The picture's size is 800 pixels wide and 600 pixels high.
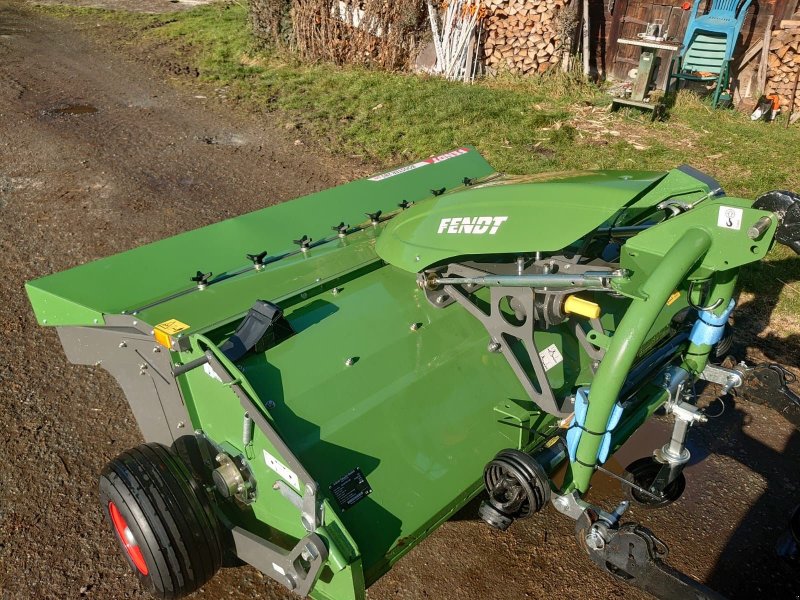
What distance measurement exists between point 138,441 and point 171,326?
4.86 ft

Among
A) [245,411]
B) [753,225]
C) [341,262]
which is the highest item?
[753,225]

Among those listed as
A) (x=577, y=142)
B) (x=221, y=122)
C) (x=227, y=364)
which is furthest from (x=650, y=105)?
(x=227, y=364)

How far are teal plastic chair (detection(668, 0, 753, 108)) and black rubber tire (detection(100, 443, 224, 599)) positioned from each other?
27.8 ft

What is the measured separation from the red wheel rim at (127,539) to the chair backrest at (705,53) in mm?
8868

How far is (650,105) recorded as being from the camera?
826 cm

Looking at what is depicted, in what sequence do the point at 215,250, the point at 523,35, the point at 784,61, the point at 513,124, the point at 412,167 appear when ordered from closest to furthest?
the point at 215,250
the point at 412,167
the point at 513,124
the point at 784,61
the point at 523,35

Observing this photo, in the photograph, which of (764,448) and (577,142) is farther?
(577,142)

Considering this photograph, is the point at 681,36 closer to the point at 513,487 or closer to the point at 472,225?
the point at 472,225

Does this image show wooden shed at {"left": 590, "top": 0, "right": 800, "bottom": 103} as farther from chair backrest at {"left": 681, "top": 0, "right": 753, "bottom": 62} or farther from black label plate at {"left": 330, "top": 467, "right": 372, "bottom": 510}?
black label plate at {"left": 330, "top": 467, "right": 372, "bottom": 510}

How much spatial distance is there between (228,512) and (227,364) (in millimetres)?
774

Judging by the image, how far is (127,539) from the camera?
275 cm

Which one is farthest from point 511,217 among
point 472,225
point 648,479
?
point 648,479

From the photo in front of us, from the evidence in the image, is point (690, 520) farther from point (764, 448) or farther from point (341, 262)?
point (341, 262)

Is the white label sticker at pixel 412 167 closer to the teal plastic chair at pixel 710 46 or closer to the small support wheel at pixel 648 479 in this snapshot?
the small support wheel at pixel 648 479
